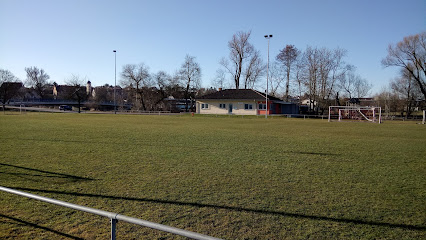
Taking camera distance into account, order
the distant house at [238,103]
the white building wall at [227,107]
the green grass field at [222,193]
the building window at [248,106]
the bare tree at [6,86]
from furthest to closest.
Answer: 1. the bare tree at [6,86]
2. the building window at [248,106]
3. the white building wall at [227,107]
4. the distant house at [238,103]
5. the green grass field at [222,193]

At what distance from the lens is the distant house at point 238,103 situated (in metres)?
51.0

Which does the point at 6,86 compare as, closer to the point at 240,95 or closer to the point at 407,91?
the point at 240,95

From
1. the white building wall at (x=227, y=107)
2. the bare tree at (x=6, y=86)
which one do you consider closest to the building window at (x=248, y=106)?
the white building wall at (x=227, y=107)

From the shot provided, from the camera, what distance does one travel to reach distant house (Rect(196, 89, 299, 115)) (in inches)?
2008

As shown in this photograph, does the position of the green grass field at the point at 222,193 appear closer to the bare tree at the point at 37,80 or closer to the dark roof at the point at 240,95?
the dark roof at the point at 240,95

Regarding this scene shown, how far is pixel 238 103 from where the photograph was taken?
173 feet

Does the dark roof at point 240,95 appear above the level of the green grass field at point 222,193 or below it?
above

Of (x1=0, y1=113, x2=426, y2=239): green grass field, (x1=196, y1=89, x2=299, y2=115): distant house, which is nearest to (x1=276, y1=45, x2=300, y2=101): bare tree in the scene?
(x1=196, y1=89, x2=299, y2=115): distant house

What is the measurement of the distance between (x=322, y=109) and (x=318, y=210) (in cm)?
5782

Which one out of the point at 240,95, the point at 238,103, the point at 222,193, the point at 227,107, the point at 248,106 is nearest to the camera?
the point at 222,193

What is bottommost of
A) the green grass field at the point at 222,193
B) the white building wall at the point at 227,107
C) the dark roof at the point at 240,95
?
the green grass field at the point at 222,193

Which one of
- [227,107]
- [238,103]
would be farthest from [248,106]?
[227,107]

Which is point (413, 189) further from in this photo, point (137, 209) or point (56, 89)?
point (56, 89)

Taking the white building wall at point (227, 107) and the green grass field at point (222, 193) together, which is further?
the white building wall at point (227, 107)
